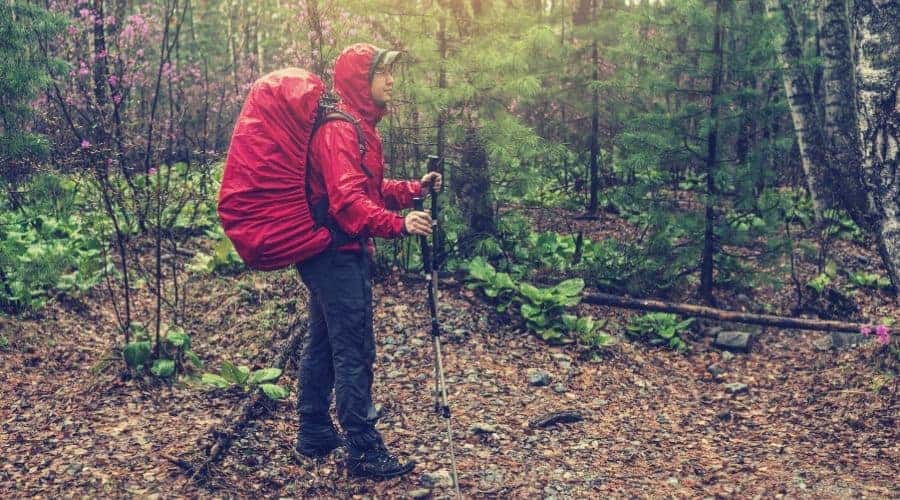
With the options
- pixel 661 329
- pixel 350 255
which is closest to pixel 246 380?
pixel 350 255

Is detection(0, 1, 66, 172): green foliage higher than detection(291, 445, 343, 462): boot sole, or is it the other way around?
detection(0, 1, 66, 172): green foliage

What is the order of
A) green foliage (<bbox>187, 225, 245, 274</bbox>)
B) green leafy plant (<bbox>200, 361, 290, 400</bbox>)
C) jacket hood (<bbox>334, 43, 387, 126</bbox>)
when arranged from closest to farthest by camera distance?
1. jacket hood (<bbox>334, 43, 387, 126</bbox>)
2. green leafy plant (<bbox>200, 361, 290, 400</bbox>)
3. green foliage (<bbox>187, 225, 245, 274</bbox>)

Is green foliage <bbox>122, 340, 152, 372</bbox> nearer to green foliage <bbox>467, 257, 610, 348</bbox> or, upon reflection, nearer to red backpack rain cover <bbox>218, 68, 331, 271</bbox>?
red backpack rain cover <bbox>218, 68, 331, 271</bbox>

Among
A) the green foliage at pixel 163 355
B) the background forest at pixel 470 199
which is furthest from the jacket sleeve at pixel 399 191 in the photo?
the green foliage at pixel 163 355

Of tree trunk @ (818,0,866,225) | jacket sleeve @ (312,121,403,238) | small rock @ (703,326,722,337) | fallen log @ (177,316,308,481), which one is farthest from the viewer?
tree trunk @ (818,0,866,225)

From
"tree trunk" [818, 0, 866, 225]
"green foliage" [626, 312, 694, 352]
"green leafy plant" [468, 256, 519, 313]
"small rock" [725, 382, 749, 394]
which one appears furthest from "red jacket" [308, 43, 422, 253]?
"tree trunk" [818, 0, 866, 225]

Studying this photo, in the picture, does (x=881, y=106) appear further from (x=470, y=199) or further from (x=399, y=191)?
(x=470, y=199)

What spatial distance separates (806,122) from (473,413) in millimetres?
7429

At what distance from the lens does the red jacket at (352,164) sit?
3752 millimetres

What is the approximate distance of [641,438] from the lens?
5.45 m

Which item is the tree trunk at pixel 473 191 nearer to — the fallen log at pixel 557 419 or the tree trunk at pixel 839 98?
the fallen log at pixel 557 419

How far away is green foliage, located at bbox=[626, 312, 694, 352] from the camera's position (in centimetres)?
766

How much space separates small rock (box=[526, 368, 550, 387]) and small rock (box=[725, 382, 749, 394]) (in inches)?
67.2

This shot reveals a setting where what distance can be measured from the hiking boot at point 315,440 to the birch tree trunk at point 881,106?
4.26 meters
